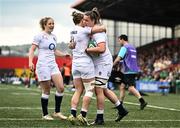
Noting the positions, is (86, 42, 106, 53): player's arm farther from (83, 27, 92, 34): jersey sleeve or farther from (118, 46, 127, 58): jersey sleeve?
(118, 46, 127, 58): jersey sleeve

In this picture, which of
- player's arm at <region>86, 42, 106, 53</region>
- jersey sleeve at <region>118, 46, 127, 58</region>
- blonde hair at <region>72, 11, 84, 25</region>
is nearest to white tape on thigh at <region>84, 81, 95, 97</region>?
player's arm at <region>86, 42, 106, 53</region>

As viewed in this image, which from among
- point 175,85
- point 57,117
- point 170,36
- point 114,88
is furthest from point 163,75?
point 170,36

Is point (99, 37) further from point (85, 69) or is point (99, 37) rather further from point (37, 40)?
point (37, 40)

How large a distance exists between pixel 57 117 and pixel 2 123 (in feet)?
5.36

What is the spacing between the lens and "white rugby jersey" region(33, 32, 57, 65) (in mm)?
9273

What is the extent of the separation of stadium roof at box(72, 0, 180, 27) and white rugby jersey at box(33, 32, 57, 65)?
34968mm

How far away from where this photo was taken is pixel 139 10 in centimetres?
4978

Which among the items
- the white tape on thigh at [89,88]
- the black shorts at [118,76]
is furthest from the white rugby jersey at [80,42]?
the black shorts at [118,76]

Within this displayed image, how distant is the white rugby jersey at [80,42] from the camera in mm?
8250

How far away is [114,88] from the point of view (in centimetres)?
3669

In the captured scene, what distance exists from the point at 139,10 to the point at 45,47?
41.1m

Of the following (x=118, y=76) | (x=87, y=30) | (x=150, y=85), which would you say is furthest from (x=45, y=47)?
(x=150, y=85)

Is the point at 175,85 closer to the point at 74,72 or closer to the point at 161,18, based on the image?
the point at 74,72

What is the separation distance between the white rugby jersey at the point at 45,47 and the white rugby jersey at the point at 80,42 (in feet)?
3.39
